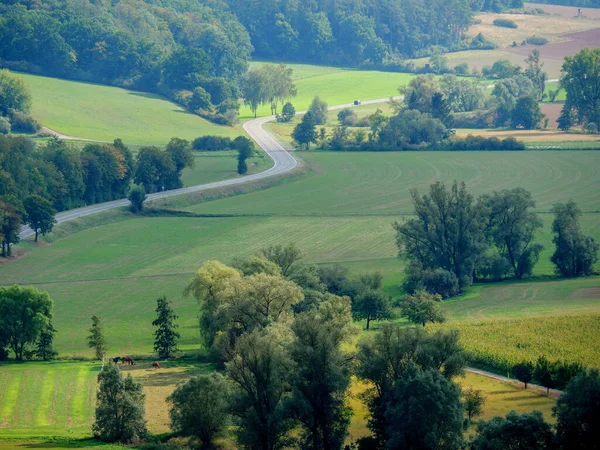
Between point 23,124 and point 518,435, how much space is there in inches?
4743

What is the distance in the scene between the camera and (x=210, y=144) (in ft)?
516

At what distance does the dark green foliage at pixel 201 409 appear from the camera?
2196 inches

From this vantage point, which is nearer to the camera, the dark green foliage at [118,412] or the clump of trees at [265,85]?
the dark green foliage at [118,412]

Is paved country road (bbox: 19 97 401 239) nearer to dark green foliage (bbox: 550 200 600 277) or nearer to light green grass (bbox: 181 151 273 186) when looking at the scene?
light green grass (bbox: 181 151 273 186)

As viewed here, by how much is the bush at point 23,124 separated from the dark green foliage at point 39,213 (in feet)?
172

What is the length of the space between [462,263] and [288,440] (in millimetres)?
41298

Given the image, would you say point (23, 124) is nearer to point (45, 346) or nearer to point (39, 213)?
point (39, 213)

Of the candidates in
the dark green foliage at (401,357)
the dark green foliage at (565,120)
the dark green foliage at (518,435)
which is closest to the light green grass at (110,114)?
the dark green foliage at (565,120)

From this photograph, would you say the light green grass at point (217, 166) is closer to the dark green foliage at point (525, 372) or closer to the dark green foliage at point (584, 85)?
the dark green foliage at point (584, 85)

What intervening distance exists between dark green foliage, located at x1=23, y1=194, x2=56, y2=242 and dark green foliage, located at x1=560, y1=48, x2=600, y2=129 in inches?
3938

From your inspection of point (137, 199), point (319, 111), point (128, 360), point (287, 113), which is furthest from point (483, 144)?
point (128, 360)

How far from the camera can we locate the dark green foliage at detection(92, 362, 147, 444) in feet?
182

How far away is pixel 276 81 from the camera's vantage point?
19850 centimetres

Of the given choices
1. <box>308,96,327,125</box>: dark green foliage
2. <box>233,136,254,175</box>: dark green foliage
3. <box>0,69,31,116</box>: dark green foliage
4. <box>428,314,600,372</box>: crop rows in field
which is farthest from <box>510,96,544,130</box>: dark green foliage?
<box>428,314,600,372</box>: crop rows in field
